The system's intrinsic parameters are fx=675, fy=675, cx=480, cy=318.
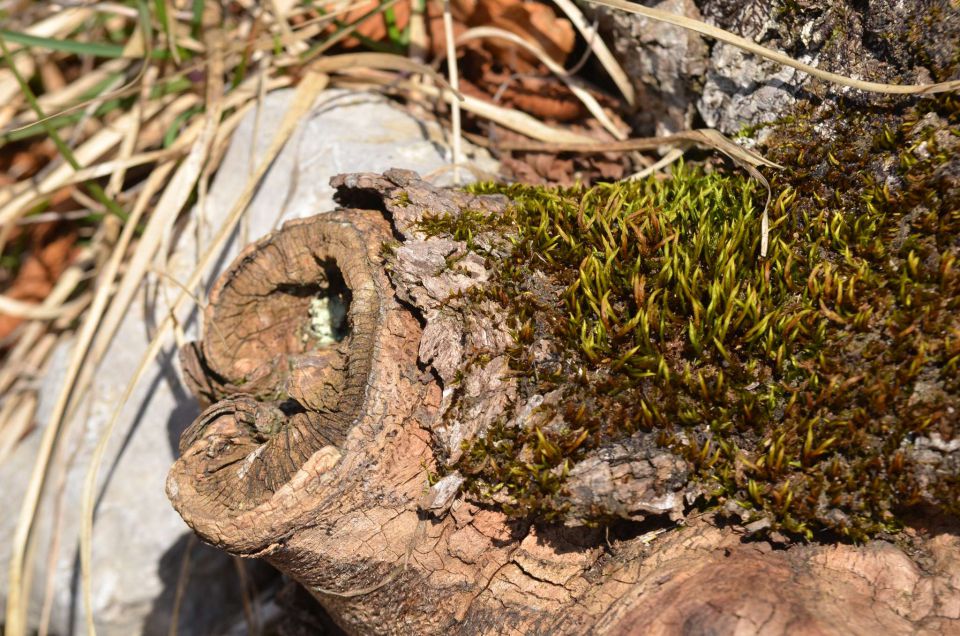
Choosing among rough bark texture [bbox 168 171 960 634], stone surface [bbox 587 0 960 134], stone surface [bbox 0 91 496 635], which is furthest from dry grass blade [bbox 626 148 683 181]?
stone surface [bbox 0 91 496 635]

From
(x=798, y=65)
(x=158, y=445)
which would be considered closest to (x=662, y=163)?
(x=798, y=65)

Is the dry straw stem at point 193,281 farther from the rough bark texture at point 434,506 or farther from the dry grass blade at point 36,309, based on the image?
the dry grass blade at point 36,309

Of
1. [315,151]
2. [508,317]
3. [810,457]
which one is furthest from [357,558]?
[315,151]

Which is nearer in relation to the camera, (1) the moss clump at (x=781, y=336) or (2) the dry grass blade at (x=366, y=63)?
(1) the moss clump at (x=781, y=336)

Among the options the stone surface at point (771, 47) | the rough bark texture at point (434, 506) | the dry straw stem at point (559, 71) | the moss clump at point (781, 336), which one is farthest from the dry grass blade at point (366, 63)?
the moss clump at point (781, 336)

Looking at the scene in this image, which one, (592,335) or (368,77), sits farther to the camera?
(368,77)

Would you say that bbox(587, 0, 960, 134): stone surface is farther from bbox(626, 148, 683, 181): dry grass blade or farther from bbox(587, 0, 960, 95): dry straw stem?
bbox(626, 148, 683, 181): dry grass blade

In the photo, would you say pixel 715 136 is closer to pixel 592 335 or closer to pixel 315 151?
pixel 592 335
